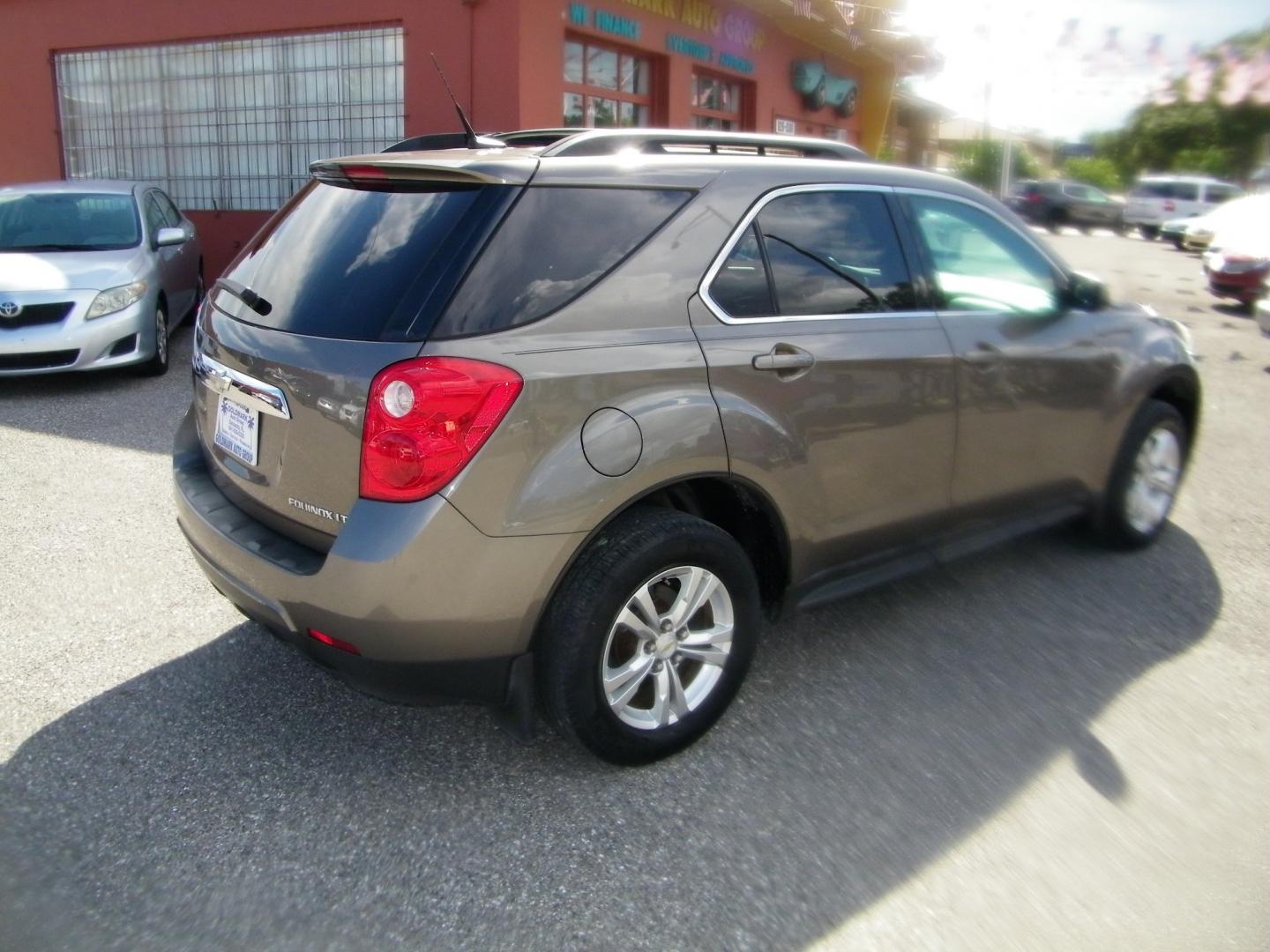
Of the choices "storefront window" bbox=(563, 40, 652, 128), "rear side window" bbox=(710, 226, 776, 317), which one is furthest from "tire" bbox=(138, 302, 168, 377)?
"rear side window" bbox=(710, 226, 776, 317)

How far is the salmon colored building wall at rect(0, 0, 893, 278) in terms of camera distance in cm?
1032

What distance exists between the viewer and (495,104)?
1034cm

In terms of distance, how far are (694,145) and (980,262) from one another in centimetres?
123

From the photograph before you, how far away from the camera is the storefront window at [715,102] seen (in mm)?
13648

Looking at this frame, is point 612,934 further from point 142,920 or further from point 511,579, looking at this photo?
point 142,920

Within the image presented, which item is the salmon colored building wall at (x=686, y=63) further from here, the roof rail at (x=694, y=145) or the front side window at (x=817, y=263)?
the front side window at (x=817, y=263)

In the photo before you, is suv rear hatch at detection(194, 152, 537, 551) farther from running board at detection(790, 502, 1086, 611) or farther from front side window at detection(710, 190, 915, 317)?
running board at detection(790, 502, 1086, 611)

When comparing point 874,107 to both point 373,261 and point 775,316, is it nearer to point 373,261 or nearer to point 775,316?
point 775,316

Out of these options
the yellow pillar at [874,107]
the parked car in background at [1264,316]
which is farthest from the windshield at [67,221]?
the yellow pillar at [874,107]

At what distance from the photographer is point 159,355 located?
26.9ft

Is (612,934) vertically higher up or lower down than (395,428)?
lower down

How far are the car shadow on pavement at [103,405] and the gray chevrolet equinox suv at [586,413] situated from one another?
11.3 feet

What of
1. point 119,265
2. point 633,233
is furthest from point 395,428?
point 119,265

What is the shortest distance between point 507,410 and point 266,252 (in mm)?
1178
